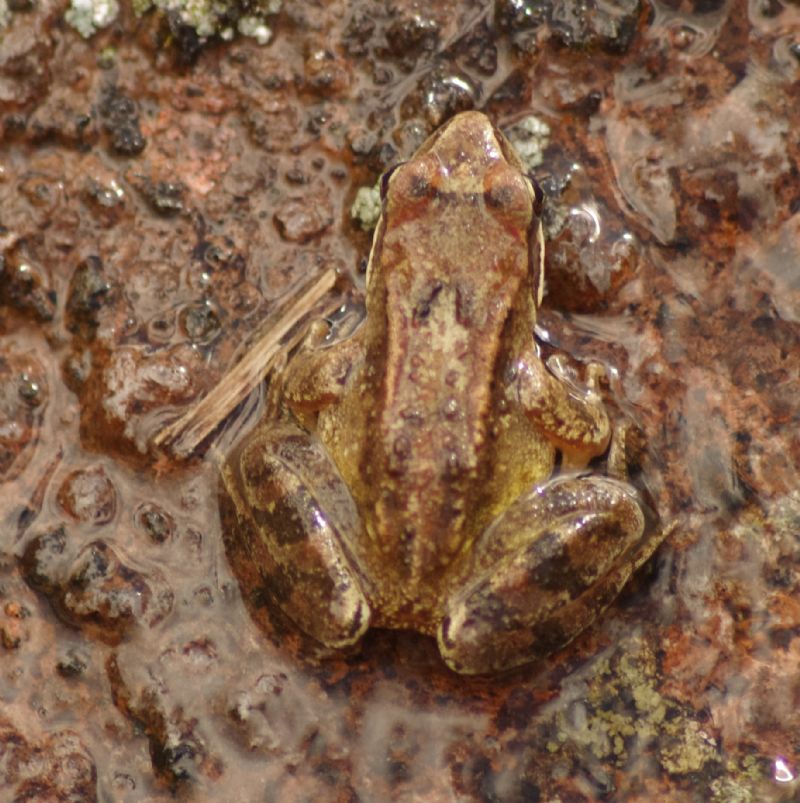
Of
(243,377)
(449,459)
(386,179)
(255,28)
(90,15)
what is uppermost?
(90,15)

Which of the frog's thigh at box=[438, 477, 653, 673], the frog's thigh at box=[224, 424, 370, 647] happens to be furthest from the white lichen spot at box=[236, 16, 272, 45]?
the frog's thigh at box=[438, 477, 653, 673]

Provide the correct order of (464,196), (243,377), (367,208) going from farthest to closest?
(367,208), (243,377), (464,196)

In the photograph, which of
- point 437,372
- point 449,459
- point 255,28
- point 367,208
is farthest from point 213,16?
point 449,459

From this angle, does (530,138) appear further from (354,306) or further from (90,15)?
(90,15)

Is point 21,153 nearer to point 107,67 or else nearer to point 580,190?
point 107,67

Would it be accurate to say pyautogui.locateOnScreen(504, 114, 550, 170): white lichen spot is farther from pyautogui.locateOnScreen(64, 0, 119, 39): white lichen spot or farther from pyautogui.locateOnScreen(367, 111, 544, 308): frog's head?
pyautogui.locateOnScreen(64, 0, 119, 39): white lichen spot

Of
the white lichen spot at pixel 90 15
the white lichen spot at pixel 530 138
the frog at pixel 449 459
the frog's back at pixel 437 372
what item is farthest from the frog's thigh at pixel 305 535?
the white lichen spot at pixel 90 15

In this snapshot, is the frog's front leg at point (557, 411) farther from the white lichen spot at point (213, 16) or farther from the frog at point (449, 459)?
the white lichen spot at point (213, 16)
